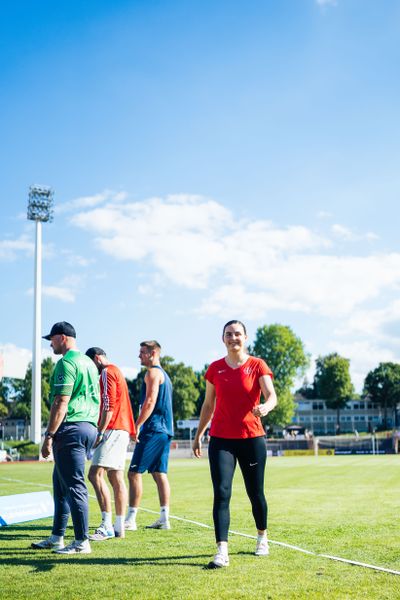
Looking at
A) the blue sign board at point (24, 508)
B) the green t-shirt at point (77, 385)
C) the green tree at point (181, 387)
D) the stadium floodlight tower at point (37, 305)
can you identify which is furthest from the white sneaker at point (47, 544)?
the green tree at point (181, 387)

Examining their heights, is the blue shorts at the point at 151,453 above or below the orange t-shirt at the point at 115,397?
below

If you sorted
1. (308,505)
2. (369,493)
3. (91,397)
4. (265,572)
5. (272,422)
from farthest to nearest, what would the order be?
(272,422)
(369,493)
(308,505)
(91,397)
(265,572)

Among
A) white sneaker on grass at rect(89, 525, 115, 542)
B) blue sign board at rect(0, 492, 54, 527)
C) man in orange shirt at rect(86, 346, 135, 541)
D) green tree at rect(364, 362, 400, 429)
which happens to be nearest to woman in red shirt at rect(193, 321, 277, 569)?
man in orange shirt at rect(86, 346, 135, 541)

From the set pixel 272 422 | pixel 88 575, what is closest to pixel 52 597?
pixel 88 575

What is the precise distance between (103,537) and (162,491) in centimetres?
117

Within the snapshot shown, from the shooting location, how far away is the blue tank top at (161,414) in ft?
27.2

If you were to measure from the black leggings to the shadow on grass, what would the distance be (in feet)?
1.85

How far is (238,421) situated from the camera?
6141 millimetres

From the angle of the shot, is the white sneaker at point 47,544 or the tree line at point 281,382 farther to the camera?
the tree line at point 281,382

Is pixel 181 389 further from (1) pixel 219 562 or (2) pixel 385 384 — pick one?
(1) pixel 219 562

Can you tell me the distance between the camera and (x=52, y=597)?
4719 mm

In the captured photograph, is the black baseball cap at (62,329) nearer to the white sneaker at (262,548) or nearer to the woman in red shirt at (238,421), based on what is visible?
the woman in red shirt at (238,421)

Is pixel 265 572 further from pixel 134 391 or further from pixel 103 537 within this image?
pixel 134 391

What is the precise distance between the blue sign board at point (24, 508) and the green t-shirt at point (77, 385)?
3044 mm
